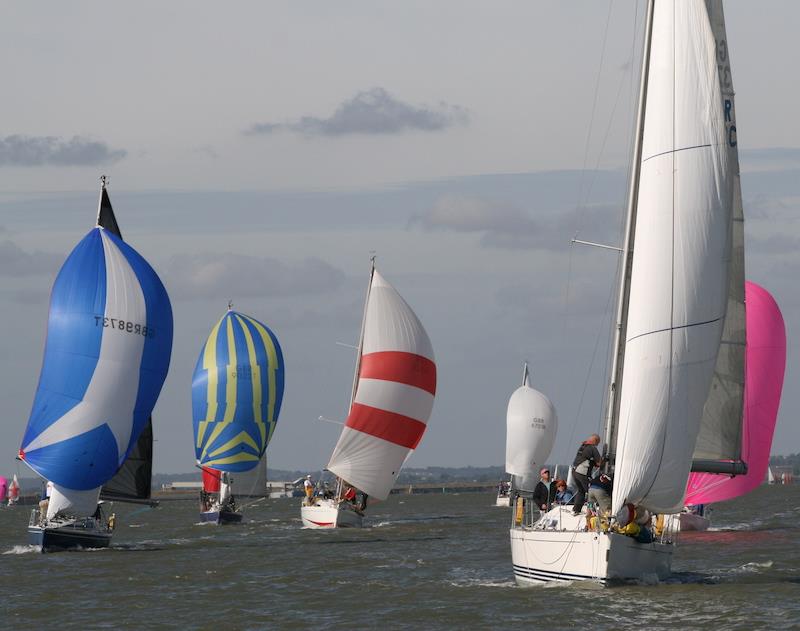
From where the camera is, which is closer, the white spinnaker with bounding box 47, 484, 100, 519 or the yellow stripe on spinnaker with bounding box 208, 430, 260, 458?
the white spinnaker with bounding box 47, 484, 100, 519

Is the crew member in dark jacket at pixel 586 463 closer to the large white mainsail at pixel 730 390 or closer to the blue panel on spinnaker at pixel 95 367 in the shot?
the large white mainsail at pixel 730 390

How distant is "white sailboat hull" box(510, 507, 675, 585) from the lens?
25.2 meters

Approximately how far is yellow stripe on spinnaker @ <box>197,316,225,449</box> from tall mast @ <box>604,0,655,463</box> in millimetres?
34890

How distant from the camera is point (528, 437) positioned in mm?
82562

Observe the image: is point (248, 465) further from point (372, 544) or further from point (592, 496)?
point (592, 496)

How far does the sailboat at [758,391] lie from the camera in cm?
4209

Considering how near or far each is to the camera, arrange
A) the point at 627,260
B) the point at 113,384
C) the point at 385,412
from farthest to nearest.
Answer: the point at 385,412, the point at 113,384, the point at 627,260

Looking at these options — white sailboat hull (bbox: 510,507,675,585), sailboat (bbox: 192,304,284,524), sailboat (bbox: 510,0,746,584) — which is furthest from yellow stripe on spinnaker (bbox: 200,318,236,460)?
sailboat (bbox: 510,0,746,584)

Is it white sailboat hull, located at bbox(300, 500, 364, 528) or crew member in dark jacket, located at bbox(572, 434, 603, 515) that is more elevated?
crew member in dark jacket, located at bbox(572, 434, 603, 515)

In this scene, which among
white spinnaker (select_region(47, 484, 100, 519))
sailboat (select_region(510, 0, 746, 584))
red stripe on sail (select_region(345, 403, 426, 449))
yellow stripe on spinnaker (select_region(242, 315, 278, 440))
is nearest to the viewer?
sailboat (select_region(510, 0, 746, 584))

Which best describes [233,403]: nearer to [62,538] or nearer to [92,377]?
[62,538]

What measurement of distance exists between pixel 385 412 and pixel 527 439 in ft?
107

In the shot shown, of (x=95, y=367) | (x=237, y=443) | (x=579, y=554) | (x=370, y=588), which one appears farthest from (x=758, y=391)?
(x=237, y=443)

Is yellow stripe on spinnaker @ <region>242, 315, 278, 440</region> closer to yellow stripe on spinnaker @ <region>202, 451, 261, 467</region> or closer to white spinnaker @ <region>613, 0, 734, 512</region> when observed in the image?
yellow stripe on spinnaker @ <region>202, 451, 261, 467</region>
